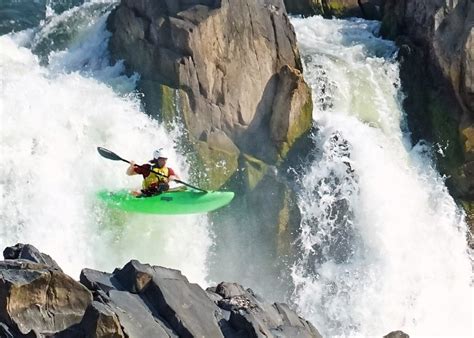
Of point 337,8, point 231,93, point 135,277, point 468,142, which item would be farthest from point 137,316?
point 337,8

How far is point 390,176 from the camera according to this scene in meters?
21.8

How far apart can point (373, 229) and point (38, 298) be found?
11117 millimetres

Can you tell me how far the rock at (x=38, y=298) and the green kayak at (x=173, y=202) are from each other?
19.7 feet

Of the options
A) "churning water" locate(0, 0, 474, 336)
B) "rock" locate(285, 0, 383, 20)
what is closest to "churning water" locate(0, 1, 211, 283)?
"churning water" locate(0, 0, 474, 336)

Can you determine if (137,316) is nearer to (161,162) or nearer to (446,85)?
(161,162)

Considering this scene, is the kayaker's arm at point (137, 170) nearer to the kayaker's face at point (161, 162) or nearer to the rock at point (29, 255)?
the kayaker's face at point (161, 162)

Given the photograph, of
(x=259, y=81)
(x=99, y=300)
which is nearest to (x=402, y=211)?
(x=259, y=81)

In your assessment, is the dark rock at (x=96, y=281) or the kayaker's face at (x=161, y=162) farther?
the kayaker's face at (x=161, y=162)

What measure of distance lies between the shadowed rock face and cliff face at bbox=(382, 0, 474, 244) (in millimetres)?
3187

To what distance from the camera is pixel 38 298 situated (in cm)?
1138

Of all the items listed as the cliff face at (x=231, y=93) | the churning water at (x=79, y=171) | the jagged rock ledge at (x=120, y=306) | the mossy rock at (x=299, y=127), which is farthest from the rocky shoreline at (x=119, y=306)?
the mossy rock at (x=299, y=127)

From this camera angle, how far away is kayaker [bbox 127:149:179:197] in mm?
17094

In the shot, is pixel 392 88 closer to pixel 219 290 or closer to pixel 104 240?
pixel 104 240

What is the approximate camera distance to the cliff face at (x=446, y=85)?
72.7 ft
